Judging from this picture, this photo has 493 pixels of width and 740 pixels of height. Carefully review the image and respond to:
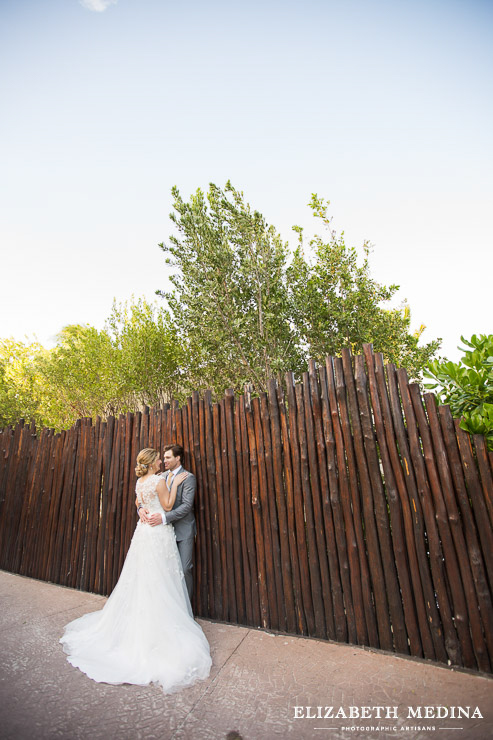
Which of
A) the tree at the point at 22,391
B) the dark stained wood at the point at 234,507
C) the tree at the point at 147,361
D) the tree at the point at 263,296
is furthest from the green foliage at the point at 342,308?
the tree at the point at 22,391

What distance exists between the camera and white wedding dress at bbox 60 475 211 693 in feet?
8.66

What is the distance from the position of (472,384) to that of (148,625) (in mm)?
3181

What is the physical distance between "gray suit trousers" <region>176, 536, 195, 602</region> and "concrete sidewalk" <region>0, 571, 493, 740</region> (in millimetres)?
656

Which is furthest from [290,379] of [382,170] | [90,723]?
[382,170]

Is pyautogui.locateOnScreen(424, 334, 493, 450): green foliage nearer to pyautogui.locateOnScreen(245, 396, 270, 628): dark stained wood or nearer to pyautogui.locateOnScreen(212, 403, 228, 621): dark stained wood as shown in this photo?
pyautogui.locateOnScreen(245, 396, 270, 628): dark stained wood

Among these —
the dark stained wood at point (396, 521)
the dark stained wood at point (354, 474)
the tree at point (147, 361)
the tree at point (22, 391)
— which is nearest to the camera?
the dark stained wood at point (396, 521)

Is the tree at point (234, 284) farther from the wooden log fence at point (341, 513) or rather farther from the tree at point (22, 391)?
the tree at point (22, 391)

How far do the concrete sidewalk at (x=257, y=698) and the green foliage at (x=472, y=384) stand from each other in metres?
1.61

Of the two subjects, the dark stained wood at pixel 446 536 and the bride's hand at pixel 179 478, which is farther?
the bride's hand at pixel 179 478

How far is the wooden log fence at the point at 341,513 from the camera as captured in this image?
8.20 feet

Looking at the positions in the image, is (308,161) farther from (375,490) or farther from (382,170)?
(375,490)

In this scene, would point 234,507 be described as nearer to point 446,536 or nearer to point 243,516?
point 243,516

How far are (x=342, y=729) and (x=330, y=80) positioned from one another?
9237 millimetres

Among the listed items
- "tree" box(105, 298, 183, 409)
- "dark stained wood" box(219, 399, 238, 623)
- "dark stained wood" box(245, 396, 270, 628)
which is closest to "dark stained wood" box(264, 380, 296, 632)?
"dark stained wood" box(245, 396, 270, 628)
